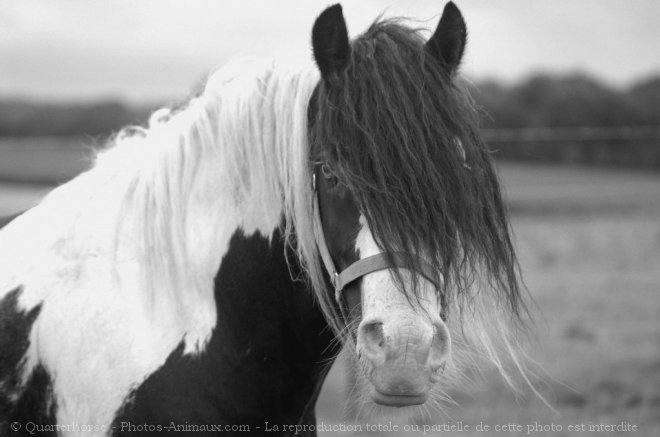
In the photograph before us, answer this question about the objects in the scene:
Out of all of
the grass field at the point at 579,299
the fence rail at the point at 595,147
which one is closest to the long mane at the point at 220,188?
the grass field at the point at 579,299

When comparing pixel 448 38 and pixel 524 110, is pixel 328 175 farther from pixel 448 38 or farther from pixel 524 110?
pixel 524 110

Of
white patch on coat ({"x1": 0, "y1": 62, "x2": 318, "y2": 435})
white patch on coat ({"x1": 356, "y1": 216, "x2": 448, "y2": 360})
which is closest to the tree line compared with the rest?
white patch on coat ({"x1": 0, "y1": 62, "x2": 318, "y2": 435})

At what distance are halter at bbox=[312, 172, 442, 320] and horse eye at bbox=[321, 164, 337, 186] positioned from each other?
4cm

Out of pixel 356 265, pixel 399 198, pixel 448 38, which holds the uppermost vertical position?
pixel 448 38

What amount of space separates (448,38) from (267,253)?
89 centimetres

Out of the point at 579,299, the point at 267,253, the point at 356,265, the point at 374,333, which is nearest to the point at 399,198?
the point at 356,265

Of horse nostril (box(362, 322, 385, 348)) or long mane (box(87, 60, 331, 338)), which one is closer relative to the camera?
horse nostril (box(362, 322, 385, 348))

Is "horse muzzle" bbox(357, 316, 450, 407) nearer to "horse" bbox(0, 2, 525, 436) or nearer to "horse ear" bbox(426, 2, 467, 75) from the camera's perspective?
"horse" bbox(0, 2, 525, 436)

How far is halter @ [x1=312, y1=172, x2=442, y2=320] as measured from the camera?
1882 millimetres

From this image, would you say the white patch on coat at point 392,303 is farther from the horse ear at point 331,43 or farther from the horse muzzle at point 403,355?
the horse ear at point 331,43

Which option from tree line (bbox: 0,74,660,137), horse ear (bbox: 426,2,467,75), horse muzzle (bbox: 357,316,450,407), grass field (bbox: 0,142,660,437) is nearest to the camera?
horse muzzle (bbox: 357,316,450,407)

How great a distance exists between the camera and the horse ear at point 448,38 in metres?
2.16

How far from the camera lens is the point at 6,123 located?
18438mm

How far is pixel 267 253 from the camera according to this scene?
2.16m
